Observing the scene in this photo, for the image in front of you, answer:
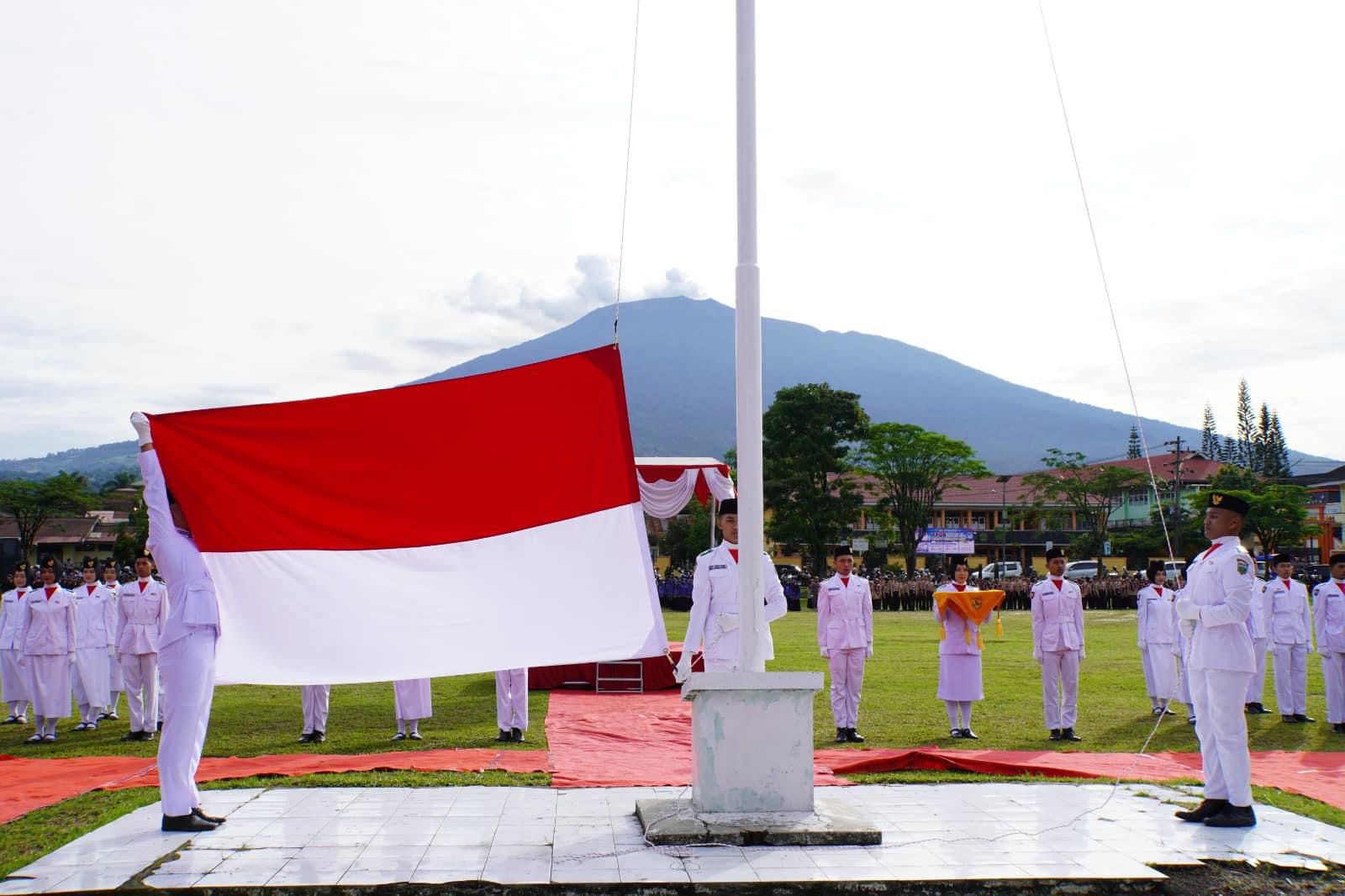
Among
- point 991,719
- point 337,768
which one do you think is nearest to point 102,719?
point 337,768

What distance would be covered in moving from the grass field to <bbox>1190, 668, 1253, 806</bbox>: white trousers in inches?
38.5

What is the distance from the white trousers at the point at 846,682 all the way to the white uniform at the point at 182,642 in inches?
280

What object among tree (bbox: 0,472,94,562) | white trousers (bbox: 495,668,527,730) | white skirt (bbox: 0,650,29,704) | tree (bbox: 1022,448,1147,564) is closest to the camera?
white trousers (bbox: 495,668,527,730)

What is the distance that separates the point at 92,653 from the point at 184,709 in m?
8.13

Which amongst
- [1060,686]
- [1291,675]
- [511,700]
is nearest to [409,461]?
[511,700]

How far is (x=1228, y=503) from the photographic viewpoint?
742 centimetres

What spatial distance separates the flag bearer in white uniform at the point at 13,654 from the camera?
13367 millimetres

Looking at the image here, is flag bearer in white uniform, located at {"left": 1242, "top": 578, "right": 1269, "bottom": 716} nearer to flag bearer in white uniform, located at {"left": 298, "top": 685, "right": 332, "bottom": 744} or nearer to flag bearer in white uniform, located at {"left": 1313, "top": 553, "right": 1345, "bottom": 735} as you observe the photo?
flag bearer in white uniform, located at {"left": 1313, "top": 553, "right": 1345, "bottom": 735}

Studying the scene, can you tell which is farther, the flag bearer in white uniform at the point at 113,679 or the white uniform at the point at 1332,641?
the flag bearer in white uniform at the point at 113,679

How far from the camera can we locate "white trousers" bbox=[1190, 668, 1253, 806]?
271 inches

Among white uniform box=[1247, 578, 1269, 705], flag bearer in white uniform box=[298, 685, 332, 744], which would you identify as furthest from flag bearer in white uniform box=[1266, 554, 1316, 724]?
flag bearer in white uniform box=[298, 685, 332, 744]

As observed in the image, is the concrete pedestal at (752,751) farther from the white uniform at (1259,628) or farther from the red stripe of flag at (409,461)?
the white uniform at (1259,628)

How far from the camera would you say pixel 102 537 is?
81.8 m

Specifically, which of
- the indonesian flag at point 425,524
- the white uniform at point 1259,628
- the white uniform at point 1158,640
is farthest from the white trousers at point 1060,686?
the indonesian flag at point 425,524
